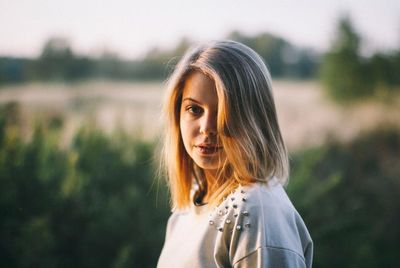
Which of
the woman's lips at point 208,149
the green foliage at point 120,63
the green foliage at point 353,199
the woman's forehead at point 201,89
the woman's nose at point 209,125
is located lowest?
the green foliage at point 353,199

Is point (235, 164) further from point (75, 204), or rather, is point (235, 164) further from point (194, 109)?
point (75, 204)

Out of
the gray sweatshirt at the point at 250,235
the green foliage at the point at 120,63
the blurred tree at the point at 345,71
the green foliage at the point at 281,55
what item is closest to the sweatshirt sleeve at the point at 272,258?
the gray sweatshirt at the point at 250,235

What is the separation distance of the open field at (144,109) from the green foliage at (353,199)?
427mm

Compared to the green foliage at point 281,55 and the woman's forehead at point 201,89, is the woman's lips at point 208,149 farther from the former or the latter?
the green foliage at point 281,55

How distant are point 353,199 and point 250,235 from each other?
385 centimetres

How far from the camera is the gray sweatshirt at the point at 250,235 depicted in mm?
1112

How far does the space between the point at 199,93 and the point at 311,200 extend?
2650 mm

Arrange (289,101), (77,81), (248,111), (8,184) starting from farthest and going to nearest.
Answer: (289,101), (77,81), (8,184), (248,111)

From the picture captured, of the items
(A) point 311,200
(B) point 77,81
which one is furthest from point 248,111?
(B) point 77,81

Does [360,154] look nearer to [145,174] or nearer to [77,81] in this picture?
[145,174]

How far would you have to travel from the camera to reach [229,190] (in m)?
1.36

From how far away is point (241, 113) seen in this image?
1.33 meters

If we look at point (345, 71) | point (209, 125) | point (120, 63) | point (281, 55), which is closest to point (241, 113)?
point (209, 125)

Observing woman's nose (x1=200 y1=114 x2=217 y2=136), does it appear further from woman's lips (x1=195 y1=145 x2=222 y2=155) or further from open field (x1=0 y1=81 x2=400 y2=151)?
open field (x1=0 y1=81 x2=400 y2=151)
